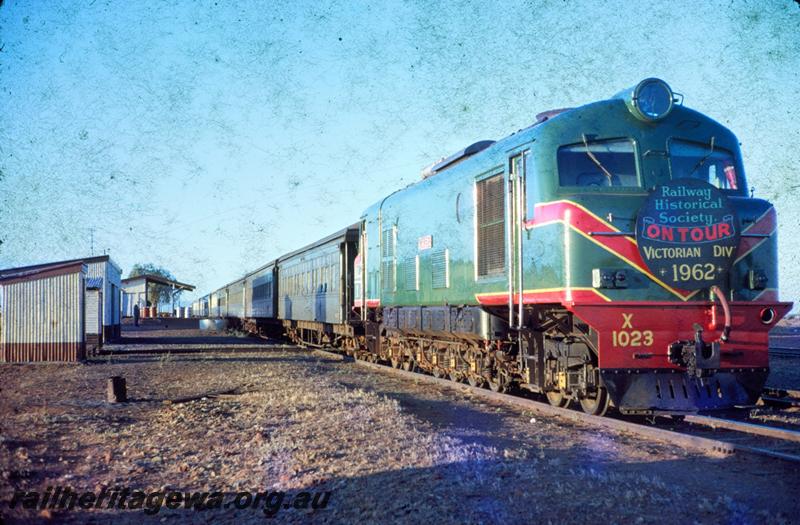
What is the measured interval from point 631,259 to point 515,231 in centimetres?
171

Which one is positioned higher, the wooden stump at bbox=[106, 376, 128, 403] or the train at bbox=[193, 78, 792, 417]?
the train at bbox=[193, 78, 792, 417]

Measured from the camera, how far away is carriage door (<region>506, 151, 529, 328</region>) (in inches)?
350

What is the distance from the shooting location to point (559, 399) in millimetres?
9500

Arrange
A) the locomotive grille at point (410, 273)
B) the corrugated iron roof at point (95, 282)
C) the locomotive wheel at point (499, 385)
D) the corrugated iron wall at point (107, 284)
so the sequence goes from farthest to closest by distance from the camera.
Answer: the corrugated iron wall at point (107, 284) → the corrugated iron roof at point (95, 282) → the locomotive grille at point (410, 273) → the locomotive wheel at point (499, 385)

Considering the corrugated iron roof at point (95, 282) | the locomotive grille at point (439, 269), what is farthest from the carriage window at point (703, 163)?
the corrugated iron roof at point (95, 282)

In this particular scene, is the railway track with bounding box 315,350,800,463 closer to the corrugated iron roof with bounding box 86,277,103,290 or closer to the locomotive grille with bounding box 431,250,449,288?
the locomotive grille with bounding box 431,250,449,288

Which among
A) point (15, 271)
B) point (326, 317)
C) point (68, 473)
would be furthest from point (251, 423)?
point (15, 271)

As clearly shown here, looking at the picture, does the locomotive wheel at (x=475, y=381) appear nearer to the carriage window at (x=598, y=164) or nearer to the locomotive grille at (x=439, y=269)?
the locomotive grille at (x=439, y=269)

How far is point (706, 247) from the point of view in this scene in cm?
794

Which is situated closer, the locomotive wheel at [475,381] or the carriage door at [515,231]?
the carriage door at [515,231]

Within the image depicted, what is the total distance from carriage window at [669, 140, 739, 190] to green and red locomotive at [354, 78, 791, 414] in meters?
0.02

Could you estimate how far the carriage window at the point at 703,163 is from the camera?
27.7ft

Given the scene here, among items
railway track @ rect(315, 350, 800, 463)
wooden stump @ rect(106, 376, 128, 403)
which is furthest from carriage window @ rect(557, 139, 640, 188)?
wooden stump @ rect(106, 376, 128, 403)

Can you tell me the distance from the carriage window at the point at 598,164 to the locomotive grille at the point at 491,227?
1327 mm
